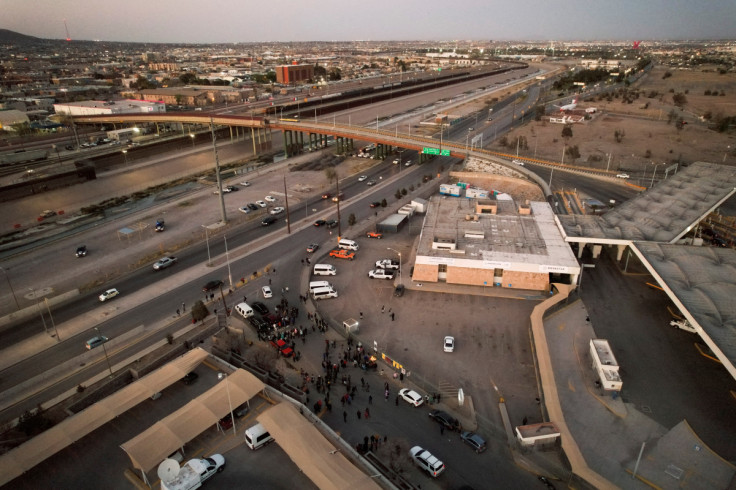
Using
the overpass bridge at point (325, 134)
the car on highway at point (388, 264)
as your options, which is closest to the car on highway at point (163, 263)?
the overpass bridge at point (325, 134)

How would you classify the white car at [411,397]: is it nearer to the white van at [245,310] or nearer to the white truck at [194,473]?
the white truck at [194,473]

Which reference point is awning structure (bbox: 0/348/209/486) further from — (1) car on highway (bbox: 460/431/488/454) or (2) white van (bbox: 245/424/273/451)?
(1) car on highway (bbox: 460/431/488/454)

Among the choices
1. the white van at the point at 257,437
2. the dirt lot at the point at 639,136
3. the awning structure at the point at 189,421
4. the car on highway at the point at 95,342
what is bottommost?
the car on highway at the point at 95,342

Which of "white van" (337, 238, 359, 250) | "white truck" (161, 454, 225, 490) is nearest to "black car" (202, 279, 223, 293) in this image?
"white van" (337, 238, 359, 250)

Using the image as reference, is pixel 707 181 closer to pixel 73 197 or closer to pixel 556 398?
pixel 556 398

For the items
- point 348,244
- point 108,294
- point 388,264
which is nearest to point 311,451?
point 388,264

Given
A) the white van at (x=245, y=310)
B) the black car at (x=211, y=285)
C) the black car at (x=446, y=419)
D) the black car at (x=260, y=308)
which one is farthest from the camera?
the black car at (x=211, y=285)

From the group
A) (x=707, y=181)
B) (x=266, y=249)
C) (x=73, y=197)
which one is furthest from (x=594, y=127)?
(x=73, y=197)
